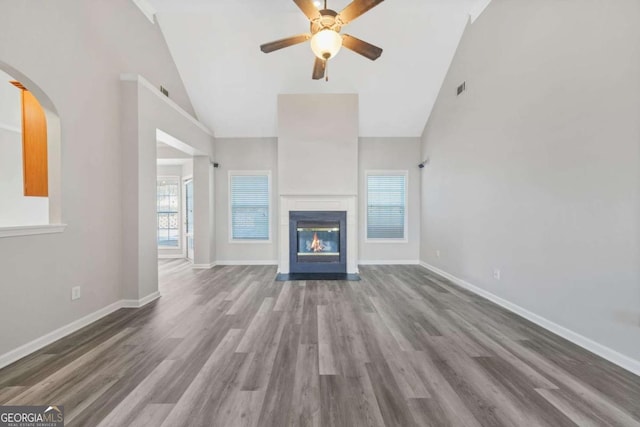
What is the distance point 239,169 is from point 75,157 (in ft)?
10.4

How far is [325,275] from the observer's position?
445 cm

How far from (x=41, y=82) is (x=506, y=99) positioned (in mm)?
4667

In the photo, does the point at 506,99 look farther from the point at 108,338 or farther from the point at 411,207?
the point at 108,338

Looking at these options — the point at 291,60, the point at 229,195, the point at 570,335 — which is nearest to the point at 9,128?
the point at 229,195

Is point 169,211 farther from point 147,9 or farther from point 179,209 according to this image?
point 147,9

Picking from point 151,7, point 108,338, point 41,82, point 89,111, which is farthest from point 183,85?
point 108,338

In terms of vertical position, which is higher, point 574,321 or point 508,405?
point 574,321

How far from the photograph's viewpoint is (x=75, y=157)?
244 cm

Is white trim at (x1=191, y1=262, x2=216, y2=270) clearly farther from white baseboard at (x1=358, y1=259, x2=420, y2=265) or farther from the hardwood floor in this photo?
white baseboard at (x1=358, y1=259, x2=420, y2=265)

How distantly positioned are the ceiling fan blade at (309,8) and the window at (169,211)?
17.9ft

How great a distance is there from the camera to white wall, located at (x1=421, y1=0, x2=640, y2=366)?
1853mm

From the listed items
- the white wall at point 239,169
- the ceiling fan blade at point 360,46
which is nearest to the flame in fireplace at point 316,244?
the white wall at point 239,169

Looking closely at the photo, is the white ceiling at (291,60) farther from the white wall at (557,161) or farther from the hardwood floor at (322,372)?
the hardwood floor at (322,372)

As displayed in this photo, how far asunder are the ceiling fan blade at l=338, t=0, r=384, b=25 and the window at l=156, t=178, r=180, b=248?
5.67 meters
